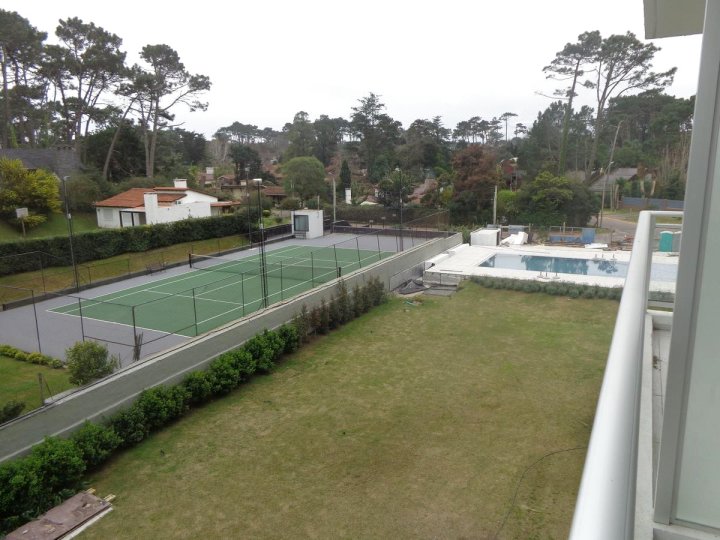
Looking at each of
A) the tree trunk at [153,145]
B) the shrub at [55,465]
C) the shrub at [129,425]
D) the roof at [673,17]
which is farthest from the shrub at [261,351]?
the tree trunk at [153,145]

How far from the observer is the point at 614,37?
4325 centimetres

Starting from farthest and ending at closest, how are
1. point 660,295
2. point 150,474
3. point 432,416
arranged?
1. point 432,416
2. point 150,474
3. point 660,295

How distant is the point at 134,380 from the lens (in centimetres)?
1152

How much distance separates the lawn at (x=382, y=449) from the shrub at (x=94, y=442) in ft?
0.91

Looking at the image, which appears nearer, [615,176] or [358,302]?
[358,302]

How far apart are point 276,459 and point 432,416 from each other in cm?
364

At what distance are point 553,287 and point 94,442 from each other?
17.4 metres

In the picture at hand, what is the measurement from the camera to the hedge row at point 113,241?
22312 mm

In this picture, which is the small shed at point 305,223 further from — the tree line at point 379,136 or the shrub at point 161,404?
the shrub at point 161,404

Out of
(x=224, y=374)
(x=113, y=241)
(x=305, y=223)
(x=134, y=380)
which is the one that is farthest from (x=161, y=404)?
(x=305, y=223)

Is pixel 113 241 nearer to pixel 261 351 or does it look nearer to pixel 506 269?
pixel 261 351

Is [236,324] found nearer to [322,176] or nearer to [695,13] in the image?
[695,13]

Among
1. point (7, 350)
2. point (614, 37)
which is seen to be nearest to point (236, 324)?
point (7, 350)

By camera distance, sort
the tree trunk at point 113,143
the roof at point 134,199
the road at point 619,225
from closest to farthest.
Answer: the roof at point 134,199 → the road at point 619,225 → the tree trunk at point 113,143
